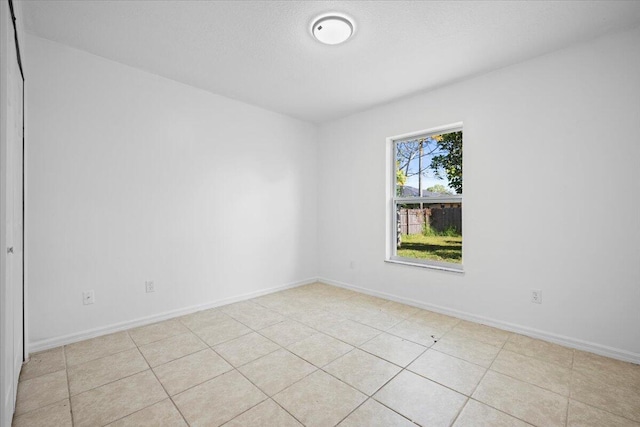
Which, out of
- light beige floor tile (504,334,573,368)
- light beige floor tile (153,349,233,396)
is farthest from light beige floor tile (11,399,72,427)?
light beige floor tile (504,334,573,368)

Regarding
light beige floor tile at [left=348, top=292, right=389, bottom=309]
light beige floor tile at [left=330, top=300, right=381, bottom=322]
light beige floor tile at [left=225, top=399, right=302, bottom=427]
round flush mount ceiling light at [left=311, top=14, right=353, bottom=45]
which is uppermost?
round flush mount ceiling light at [left=311, top=14, right=353, bottom=45]

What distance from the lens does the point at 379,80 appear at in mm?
2998

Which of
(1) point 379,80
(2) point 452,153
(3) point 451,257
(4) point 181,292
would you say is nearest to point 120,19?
(1) point 379,80

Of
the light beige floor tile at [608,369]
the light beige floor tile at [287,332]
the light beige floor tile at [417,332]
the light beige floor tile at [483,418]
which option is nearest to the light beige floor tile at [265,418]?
the light beige floor tile at [287,332]

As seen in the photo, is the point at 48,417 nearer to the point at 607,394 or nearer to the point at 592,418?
the point at 592,418

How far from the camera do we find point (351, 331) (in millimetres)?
2682

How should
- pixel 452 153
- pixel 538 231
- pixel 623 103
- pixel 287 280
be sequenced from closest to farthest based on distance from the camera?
pixel 623 103 → pixel 538 231 → pixel 452 153 → pixel 287 280

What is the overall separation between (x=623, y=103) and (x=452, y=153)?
4.48 feet

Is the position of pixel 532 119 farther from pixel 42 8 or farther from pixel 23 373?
pixel 23 373

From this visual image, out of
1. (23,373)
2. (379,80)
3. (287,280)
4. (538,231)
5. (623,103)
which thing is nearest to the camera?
(23,373)

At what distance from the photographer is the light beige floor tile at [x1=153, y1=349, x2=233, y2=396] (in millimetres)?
1857

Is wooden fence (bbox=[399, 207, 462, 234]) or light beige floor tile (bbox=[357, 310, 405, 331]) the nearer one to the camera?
light beige floor tile (bbox=[357, 310, 405, 331])

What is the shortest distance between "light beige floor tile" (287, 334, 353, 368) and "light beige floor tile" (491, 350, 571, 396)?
1128 millimetres

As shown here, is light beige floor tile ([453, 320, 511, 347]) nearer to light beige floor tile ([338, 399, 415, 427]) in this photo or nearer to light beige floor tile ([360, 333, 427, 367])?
light beige floor tile ([360, 333, 427, 367])
